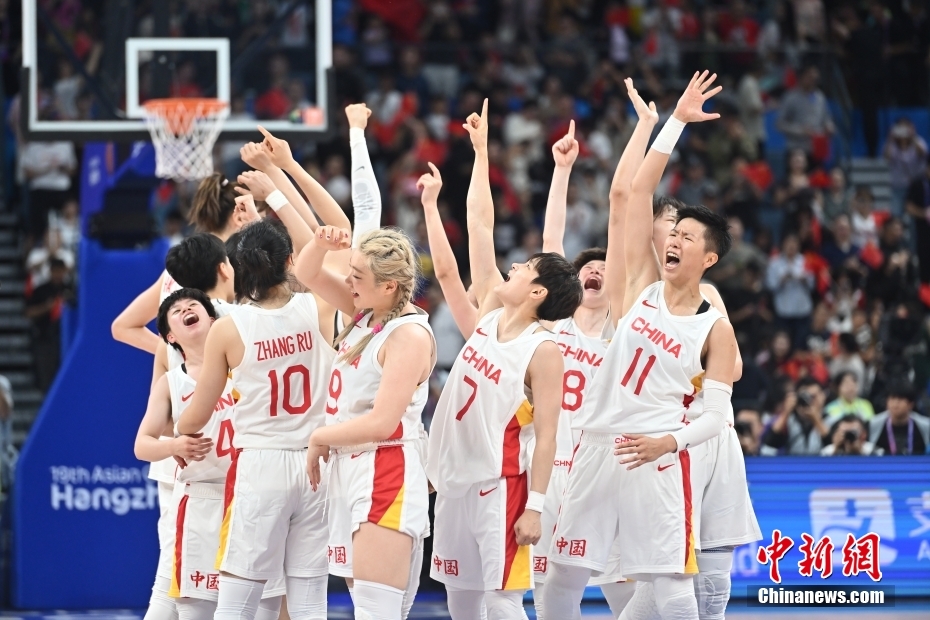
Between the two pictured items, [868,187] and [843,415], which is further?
[868,187]

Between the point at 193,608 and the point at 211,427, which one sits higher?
the point at 211,427

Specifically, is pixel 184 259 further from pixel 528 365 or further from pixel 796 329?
pixel 796 329

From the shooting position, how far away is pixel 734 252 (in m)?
16.3

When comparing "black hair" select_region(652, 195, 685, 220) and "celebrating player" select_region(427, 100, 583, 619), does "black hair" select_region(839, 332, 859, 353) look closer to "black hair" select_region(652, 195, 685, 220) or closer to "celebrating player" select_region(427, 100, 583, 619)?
"black hair" select_region(652, 195, 685, 220)

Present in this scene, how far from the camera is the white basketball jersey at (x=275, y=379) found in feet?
19.7

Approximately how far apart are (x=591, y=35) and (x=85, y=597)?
1223 cm

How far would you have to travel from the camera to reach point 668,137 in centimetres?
625

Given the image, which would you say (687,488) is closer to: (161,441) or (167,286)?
(161,441)

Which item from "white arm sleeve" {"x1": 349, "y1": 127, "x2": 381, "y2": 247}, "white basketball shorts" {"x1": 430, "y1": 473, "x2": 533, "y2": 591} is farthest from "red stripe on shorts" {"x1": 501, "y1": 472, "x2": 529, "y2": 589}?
"white arm sleeve" {"x1": 349, "y1": 127, "x2": 381, "y2": 247}

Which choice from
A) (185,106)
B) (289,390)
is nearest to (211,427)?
(289,390)

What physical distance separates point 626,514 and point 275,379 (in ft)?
5.50

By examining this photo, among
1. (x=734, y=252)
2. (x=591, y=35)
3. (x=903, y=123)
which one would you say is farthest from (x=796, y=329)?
(x=591, y=35)

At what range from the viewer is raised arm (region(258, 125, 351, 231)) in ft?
20.9

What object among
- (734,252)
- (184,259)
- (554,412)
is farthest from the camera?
(734,252)
